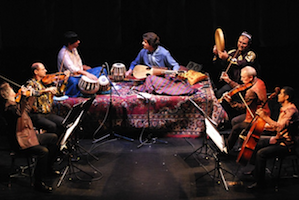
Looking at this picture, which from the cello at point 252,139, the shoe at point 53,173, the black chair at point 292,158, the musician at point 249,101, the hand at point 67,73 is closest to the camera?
the cello at point 252,139

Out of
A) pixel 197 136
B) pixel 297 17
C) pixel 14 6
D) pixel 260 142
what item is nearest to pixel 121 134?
pixel 197 136

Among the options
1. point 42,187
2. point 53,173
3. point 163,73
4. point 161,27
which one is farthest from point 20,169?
point 161,27

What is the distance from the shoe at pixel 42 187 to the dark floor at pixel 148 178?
57 millimetres

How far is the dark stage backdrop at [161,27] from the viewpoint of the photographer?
27.1ft

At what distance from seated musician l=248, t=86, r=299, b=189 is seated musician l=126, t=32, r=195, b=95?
6.39 feet

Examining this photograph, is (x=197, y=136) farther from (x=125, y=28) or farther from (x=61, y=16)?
(x=61, y=16)

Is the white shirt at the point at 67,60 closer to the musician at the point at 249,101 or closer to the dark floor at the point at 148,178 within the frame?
the dark floor at the point at 148,178

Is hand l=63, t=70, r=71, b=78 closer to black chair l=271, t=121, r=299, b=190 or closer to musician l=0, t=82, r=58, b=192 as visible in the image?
musician l=0, t=82, r=58, b=192

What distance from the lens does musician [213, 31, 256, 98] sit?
6645mm

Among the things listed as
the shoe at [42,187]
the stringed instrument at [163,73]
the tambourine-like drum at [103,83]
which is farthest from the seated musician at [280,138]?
the tambourine-like drum at [103,83]

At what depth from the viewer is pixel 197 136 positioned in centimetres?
650

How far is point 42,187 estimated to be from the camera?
4.90 meters

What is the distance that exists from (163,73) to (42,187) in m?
3.07

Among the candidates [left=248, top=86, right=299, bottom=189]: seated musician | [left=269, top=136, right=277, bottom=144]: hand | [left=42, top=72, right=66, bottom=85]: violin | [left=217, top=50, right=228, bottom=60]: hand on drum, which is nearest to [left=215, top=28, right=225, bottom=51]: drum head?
[left=217, top=50, right=228, bottom=60]: hand on drum
